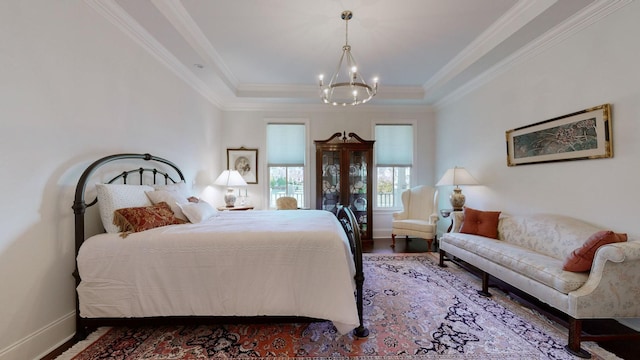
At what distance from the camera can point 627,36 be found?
205 centimetres

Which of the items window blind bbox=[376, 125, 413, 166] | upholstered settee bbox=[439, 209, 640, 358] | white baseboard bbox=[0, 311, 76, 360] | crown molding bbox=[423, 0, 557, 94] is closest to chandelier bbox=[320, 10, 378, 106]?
window blind bbox=[376, 125, 413, 166]

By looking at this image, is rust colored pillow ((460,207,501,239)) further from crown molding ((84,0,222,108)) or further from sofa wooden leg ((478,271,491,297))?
crown molding ((84,0,222,108))

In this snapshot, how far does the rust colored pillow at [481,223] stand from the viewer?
10.1 feet

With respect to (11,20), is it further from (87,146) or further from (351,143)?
(351,143)

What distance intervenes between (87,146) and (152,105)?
98cm

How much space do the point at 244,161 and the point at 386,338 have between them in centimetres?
403

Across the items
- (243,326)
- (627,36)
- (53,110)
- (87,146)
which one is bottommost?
(243,326)

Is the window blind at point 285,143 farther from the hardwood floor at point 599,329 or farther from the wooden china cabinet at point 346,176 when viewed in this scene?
the hardwood floor at point 599,329

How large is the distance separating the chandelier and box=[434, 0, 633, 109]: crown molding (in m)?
1.71

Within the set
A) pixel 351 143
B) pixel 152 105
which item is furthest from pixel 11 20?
pixel 351 143

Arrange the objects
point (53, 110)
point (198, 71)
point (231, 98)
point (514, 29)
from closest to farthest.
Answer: point (53, 110)
point (514, 29)
point (198, 71)
point (231, 98)

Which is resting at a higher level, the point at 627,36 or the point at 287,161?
the point at 627,36

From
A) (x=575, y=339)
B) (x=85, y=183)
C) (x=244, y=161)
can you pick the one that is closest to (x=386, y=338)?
(x=575, y=339)

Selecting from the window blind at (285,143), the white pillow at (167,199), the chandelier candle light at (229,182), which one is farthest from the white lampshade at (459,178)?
the white pillow at (167,199)
